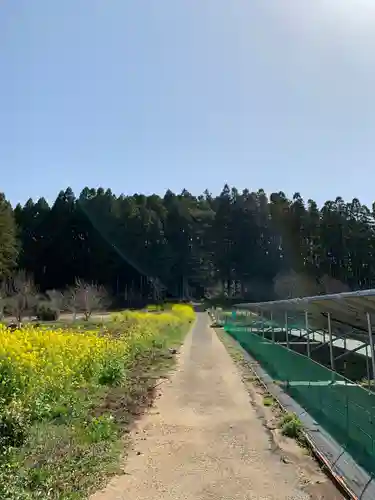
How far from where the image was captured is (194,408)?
9461mm

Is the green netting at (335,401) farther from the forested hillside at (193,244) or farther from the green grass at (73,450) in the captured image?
the forested hillside at (193,244)

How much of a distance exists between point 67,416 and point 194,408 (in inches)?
132

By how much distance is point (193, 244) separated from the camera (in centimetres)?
7169

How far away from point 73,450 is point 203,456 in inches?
70.4

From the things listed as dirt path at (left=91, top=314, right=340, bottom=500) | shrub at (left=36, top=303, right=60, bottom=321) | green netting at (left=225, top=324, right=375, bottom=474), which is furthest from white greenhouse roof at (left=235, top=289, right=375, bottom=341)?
shrub at (left=36, top=303, right=60, bottom=321)

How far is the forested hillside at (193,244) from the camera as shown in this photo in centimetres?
6034

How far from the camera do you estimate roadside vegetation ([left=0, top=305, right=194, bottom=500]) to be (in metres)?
4.70

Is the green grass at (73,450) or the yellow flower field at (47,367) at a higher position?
the yellow flower field at (47,367)

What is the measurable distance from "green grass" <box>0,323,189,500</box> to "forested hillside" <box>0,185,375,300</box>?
51516 mm

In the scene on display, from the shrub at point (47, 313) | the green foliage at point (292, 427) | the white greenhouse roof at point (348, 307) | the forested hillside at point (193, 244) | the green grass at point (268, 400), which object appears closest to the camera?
the white greenhouse roof at point (348, 307)

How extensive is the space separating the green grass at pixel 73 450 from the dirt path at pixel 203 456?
0.24 metres

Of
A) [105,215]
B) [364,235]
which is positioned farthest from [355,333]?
[105,215]

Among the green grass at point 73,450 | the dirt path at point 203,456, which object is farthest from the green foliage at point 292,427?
the green grass at point 73,450

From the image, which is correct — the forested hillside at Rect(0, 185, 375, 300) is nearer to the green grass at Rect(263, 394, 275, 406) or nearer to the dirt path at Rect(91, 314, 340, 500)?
the green grass at Rect(263, 394, 275, 406)
